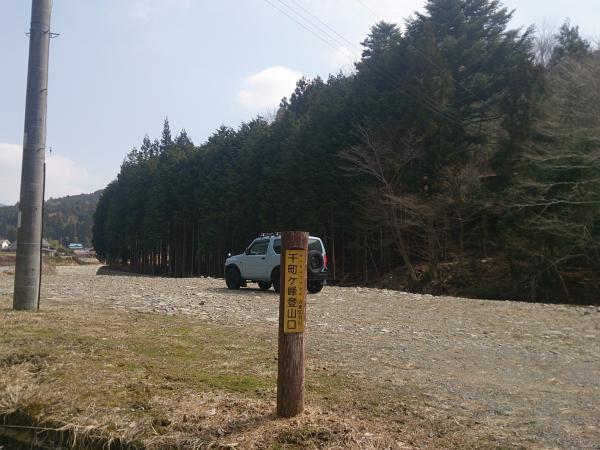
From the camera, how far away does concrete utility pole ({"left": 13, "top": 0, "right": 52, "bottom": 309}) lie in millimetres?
11031

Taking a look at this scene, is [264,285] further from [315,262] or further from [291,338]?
[291,338]

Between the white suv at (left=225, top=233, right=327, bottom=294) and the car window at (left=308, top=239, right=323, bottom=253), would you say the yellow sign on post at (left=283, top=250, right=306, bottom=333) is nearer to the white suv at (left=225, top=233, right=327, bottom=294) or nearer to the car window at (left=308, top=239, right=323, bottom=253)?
the white suv at (left=225, top=233, right=327, bottom=294)

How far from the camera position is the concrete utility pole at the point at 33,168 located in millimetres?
11031

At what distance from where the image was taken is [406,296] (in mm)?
19312

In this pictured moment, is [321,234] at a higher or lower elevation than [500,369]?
higher

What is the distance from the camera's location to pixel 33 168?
1105 centimetres

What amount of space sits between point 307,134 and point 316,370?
39629 millimetres

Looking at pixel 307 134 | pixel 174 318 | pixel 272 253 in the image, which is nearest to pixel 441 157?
pixel 307 134

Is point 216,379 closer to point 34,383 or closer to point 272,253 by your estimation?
point 34,383

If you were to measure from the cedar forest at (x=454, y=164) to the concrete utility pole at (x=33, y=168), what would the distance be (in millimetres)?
21385

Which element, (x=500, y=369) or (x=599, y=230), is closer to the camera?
(x=500, y=369)

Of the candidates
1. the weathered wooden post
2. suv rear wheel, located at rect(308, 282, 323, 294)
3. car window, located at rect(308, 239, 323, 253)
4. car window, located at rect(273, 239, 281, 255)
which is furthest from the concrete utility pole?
car window, located at rect(308, 239, 323, 253)

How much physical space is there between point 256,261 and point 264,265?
15.6 inches

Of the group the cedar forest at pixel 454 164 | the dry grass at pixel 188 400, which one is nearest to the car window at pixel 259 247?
the dry grass at pixel 188 400
